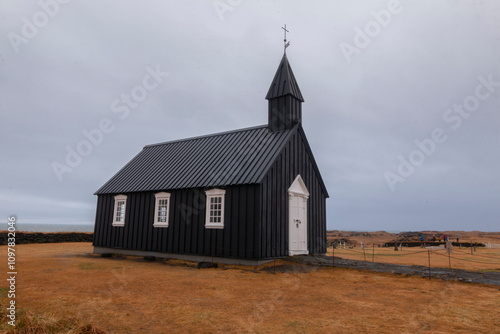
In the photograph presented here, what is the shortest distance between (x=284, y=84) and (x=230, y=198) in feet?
25.1

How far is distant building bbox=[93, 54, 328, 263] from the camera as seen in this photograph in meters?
15.4

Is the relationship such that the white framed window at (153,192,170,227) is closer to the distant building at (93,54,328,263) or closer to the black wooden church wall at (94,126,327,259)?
the distant building at (93,54,328,263)

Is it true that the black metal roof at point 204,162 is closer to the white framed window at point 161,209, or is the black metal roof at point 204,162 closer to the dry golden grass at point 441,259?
the white framed window at point 161,209

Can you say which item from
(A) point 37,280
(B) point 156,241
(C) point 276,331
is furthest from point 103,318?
(B) point 156,241

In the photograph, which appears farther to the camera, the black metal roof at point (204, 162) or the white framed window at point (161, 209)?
the white framed window at point (161, 209)

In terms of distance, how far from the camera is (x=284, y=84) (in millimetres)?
19250

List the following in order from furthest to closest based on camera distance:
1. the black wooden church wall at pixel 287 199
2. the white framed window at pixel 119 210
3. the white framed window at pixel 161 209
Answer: the white framed window at pixel 119 210
the white framed window at pixel 161 209
the black wooden church wall at pixel 287 199

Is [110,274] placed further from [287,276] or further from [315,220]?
[315,220]

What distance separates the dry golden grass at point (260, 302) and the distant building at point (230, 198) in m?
2.77

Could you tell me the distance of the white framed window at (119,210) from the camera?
69.6 feet

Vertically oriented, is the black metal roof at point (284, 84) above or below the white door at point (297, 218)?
above

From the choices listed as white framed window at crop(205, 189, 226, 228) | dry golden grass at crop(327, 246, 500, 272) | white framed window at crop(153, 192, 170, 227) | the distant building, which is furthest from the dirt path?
white framed window at crop(153, 192, 170, 227)

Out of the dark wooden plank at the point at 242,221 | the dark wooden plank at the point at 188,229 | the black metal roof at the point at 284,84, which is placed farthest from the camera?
the black metal roof at the point at 284,84

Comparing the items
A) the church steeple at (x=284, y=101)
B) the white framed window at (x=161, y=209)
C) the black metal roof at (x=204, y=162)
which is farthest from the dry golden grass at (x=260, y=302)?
the church steeple at (x=284, y=101)
